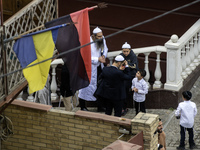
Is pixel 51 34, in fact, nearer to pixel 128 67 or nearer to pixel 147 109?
pixel 128 67

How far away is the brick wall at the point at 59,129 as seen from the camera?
34.8 feet

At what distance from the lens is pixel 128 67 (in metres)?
11.8

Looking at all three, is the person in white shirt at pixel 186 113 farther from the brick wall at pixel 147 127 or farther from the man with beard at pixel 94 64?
the man with beard at pixel 94 64

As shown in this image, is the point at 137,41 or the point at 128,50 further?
the point at 137,41

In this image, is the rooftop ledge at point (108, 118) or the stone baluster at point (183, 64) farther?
the stone baluster at point (183, 64)

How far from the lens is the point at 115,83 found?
1147cm

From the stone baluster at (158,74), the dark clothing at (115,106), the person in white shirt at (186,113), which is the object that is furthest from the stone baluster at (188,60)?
the person in white shirt at (186,113)

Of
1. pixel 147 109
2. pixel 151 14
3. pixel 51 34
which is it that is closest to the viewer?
pixel 51 34

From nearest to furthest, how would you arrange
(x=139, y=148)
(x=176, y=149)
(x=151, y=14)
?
(x=139, y=148) < (x=176, y=149) < (x=151, y=14)

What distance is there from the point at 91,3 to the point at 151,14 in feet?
5.77

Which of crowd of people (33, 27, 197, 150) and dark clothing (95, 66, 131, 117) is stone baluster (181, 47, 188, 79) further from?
dark clothing (95, 66, 131, 117)

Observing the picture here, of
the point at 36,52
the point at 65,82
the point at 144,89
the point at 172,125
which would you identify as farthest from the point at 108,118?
the point at 172,125

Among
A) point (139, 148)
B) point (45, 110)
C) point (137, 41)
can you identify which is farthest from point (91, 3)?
point (139, 148)

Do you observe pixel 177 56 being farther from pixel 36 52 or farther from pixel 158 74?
pixel 36 52
